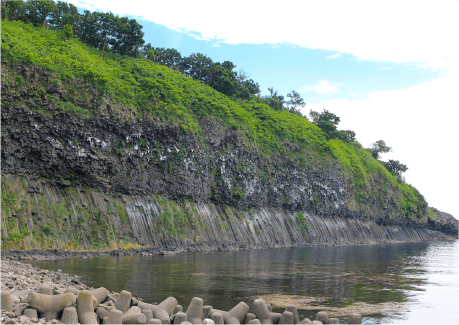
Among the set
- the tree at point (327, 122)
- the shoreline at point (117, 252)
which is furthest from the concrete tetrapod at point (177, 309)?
the tree at point (327, 122)

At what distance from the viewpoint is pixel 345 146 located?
273 feet

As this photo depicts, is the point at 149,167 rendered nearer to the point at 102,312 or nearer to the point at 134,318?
the point at 102,312

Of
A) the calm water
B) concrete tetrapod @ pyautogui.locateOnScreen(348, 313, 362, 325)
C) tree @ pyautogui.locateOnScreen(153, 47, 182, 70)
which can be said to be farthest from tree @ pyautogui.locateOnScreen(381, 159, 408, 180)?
concrete tetrapod @ pyautogui.locateOnScreen(348, 313, 362, 325)

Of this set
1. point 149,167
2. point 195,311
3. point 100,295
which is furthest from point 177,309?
point 149,167

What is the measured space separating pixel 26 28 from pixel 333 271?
3643 centimetres

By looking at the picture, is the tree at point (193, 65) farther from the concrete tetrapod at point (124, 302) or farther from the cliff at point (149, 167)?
the concrete tetrapod at point (124, 302)

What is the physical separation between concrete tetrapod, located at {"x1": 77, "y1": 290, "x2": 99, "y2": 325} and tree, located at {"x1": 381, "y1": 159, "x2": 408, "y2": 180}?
107 meters

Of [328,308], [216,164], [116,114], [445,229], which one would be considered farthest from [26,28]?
[445,229]

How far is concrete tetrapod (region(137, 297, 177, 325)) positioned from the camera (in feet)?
33.8

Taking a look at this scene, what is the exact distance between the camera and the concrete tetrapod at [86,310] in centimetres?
955

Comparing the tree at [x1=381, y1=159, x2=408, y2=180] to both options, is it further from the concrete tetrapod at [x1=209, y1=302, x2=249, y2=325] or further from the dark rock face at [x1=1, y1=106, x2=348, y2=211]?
the concrete tetrapod at [x1=209, y1=302, x2=249, y2=325]

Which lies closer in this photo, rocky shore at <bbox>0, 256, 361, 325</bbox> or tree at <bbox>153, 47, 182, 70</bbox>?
rocky shore at <bbox>0, 256, 361, 325</bbox>

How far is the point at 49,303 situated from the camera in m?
9.48

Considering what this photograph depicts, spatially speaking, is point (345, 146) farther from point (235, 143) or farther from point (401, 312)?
point (401, 312)
